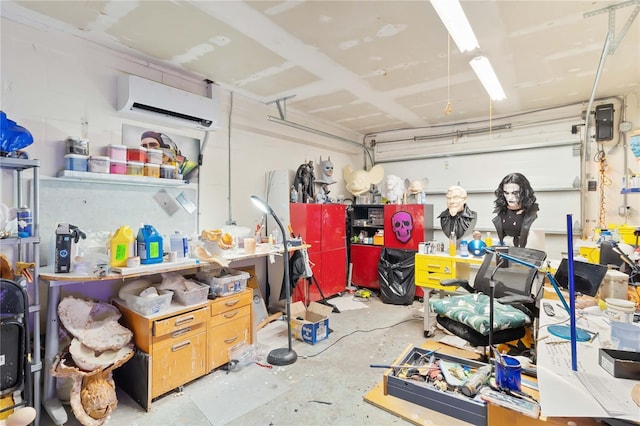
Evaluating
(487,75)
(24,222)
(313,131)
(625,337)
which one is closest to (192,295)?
(24,222)

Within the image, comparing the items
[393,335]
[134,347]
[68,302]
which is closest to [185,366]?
[134,347]

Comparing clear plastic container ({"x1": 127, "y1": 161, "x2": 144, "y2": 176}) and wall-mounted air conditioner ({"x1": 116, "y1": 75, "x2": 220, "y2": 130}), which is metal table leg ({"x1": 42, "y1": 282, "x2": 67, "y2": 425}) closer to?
clear plastic container ({"x1": 127, "y1": 161, "x2": 144, "y2": 176})

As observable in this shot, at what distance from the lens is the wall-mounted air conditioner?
265 cm

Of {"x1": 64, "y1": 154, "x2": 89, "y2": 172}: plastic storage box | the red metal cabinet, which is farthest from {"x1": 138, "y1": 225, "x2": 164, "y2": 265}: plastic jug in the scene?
the red metal cabinet

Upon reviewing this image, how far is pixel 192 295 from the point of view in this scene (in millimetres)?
2400

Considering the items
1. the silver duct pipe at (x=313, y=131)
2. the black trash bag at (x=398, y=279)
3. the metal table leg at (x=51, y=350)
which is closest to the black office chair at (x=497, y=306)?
the black trash bag at (x=398, y=279)

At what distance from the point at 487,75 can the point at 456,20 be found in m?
1.27

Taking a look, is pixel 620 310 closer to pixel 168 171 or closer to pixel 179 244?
pixel 179 244

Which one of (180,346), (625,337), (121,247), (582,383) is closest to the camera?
(582,383)

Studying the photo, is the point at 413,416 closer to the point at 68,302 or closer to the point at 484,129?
the point at 68,302

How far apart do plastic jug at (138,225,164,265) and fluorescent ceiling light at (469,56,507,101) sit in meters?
3.03

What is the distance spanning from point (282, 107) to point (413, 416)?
145 inches

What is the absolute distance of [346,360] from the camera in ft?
8.96

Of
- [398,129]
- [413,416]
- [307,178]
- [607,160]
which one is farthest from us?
[398,129]
